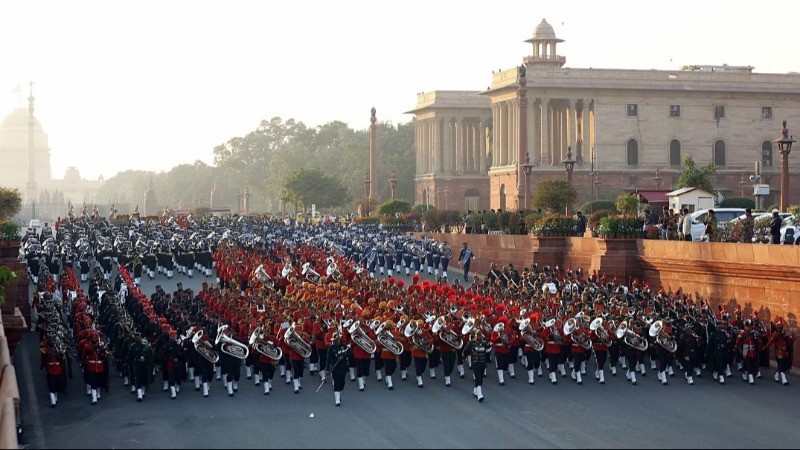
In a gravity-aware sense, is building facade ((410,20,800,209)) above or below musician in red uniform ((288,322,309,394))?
above

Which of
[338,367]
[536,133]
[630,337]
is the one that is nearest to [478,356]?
[338,367]

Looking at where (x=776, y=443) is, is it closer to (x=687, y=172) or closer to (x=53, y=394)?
(x=53, y=394)

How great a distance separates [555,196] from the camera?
45.9 m

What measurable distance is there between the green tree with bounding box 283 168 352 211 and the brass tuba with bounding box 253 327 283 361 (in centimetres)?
6337

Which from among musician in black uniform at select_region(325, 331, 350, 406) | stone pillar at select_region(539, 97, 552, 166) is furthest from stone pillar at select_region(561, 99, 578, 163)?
musician in black uniform at select_region(325, 331, 350, 406)

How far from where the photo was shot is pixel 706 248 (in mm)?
30141

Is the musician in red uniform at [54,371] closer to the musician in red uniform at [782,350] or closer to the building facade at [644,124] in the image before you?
the musician in red uniform at [782,350]

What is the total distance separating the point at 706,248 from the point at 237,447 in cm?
1536

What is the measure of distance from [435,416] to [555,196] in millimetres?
25697

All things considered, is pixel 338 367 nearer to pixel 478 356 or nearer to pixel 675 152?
pixel 478 356

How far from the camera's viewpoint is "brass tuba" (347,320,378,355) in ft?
77.9

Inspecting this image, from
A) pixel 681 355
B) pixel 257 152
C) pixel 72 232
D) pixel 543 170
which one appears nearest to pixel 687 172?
pixel 543 170

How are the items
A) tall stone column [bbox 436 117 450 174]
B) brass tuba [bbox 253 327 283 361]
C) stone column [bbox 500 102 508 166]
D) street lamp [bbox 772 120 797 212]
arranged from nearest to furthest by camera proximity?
1. brass tuba [bbox 253 327 283 361]
2. street lamp [bbox 772 120 797 212]
3. stone column [bbox 500 102 508 166]
4. tall stone column [bbox 436 117 450 174]

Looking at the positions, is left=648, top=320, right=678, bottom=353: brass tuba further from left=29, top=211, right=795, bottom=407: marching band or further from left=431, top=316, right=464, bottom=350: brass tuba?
left=431, top=316, right=464, bottom=350: brass tuba
